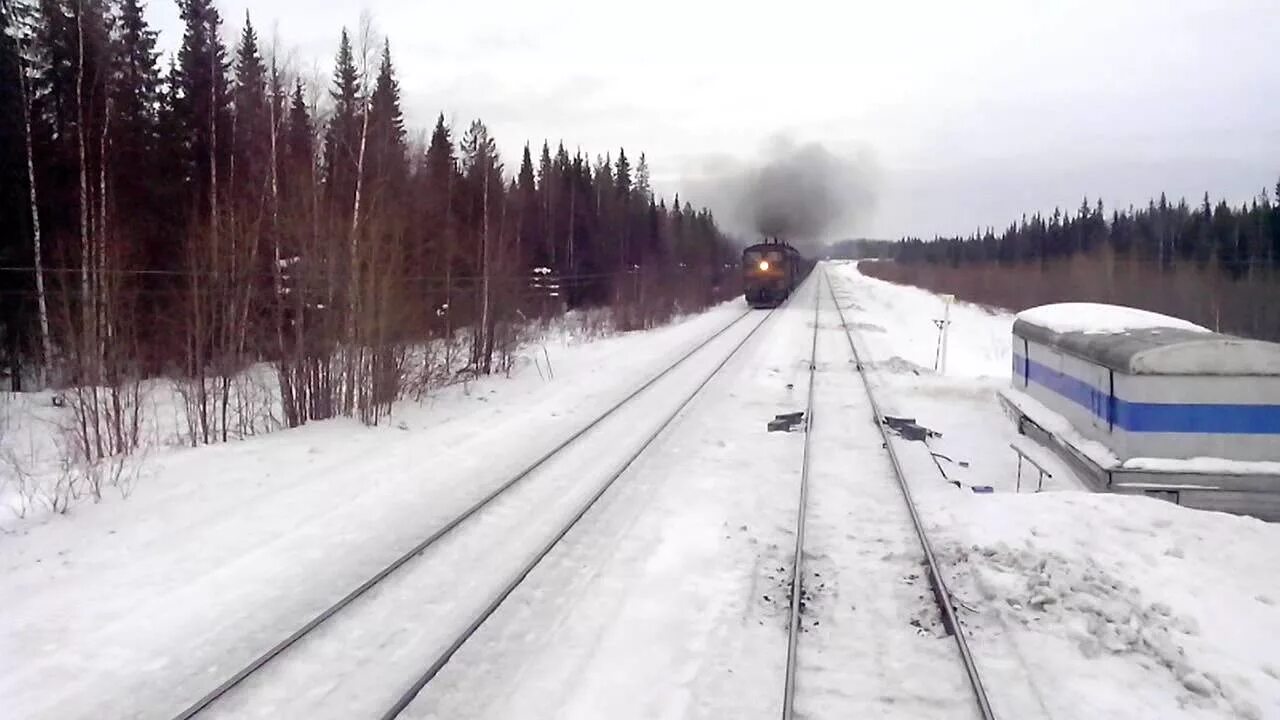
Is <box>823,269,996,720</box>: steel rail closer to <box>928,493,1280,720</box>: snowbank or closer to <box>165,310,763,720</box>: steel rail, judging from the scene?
<box>928,493,1280,720</box>: snowbank

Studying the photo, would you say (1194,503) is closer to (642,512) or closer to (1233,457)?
(1233,457)

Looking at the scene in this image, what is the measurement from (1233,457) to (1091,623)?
4.46 m

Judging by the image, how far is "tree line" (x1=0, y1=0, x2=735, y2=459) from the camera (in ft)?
40.0

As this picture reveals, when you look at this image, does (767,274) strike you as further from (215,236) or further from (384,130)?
(215,236)

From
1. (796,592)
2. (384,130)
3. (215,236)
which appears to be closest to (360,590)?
(796,592)

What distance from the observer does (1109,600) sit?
600cm

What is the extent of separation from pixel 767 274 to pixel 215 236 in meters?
38.8

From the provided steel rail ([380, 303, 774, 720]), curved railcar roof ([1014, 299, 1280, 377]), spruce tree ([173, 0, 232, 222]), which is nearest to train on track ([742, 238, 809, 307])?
spruce tree ([173, 0, 232, 222])

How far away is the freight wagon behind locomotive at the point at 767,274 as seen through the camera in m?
48.2

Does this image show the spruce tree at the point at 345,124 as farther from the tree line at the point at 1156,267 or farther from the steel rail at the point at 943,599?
the tree line at the point at 1156,267

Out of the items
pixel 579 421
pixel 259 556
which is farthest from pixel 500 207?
pixel 259 556

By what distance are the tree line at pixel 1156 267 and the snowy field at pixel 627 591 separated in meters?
37.2

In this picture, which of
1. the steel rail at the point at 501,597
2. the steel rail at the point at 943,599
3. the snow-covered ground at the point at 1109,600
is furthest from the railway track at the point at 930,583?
the steel rail at the point at 501,597

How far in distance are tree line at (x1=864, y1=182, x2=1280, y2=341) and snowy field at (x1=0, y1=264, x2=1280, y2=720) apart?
37.2 m
